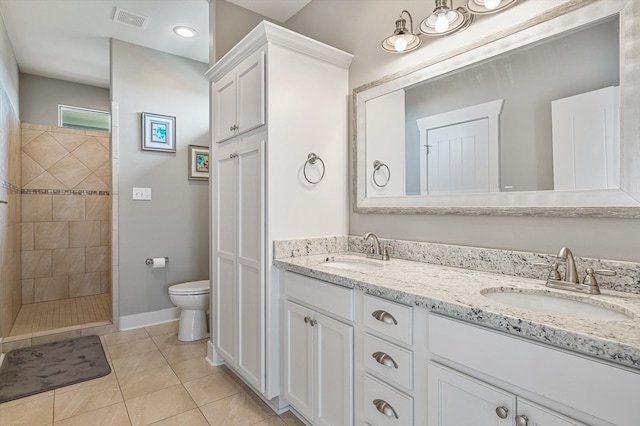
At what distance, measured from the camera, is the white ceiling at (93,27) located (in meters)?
2.53

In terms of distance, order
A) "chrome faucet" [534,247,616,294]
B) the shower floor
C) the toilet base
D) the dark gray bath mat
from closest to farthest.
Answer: "chrome faucet" [534,247,616,294] → the dark gray bath mat → the toilet base → the shower floor

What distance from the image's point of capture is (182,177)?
3.39 meters

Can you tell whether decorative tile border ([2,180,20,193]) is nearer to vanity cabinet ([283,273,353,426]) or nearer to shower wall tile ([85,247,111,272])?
shower wall tile ([85,247,111,272])

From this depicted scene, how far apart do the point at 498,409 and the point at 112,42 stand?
3.80 m

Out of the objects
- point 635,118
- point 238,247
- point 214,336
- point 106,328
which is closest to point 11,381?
point 106,328

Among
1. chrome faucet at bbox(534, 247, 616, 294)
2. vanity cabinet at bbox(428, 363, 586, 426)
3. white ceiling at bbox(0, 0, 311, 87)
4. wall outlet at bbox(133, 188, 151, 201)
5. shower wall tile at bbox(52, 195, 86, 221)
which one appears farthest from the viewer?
shower wall tile at bbox(52, 195, 86, 221)

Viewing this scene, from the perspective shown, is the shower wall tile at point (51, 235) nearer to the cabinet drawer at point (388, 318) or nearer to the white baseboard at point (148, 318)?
the white baseboard at point (148, 318)

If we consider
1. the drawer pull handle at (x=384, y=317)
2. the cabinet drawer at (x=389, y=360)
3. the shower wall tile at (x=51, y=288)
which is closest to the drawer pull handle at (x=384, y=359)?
the cabinet drawer at (x=389, y=360)

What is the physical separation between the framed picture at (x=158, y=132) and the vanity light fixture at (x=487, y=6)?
282 cm

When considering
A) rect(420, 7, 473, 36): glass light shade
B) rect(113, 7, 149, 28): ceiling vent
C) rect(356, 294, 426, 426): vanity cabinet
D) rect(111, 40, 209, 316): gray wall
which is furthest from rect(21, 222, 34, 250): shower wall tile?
rect(420, 7, 473, 36): glass light shade

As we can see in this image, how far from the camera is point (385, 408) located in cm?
119

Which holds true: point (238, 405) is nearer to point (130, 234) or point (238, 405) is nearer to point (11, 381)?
point (11, 381)

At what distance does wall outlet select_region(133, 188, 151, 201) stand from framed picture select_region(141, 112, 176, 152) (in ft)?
1.26

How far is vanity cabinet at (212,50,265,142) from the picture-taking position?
1805mm
